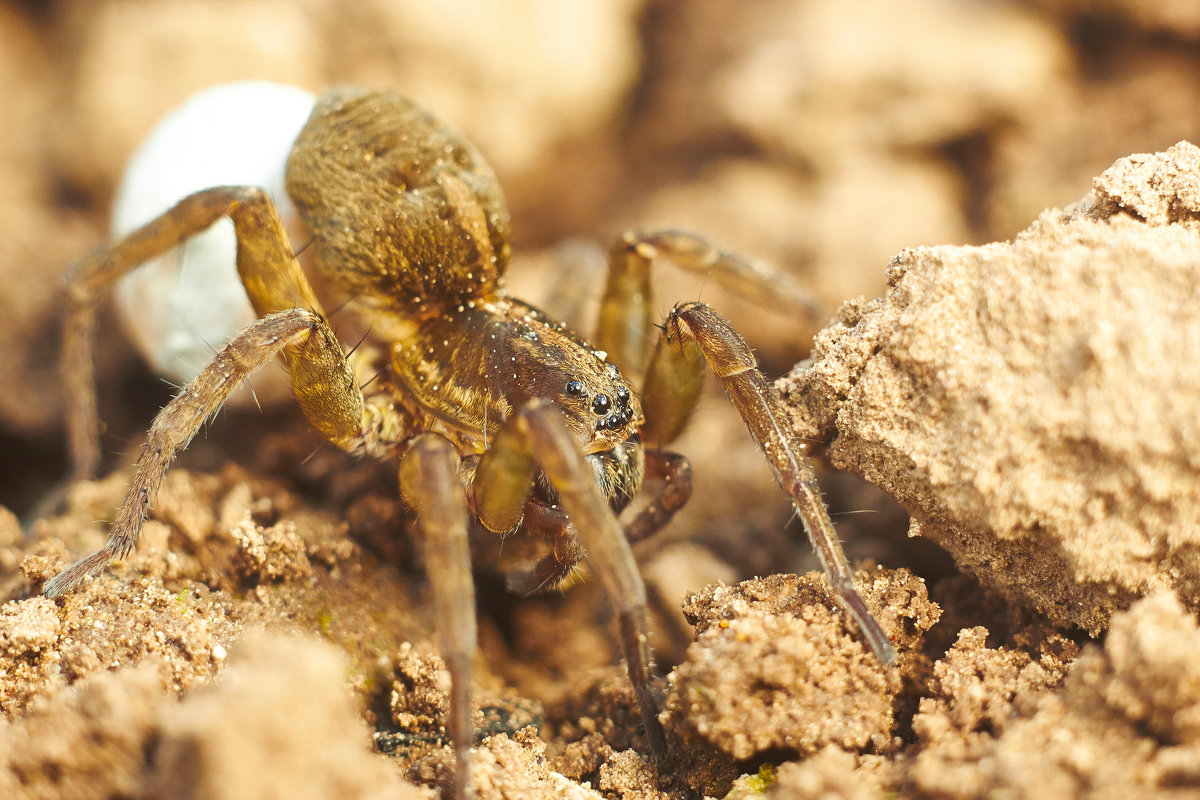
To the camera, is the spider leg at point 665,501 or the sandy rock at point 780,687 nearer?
the sandy rock at point 780,687

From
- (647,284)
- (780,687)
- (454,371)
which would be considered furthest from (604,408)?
(780,687)

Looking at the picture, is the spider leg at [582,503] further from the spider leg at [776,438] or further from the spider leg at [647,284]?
the spider leg at [647,284]

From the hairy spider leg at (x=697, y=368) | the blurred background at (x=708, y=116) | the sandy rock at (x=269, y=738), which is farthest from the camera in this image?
the blurred background at (x=708, y=116)

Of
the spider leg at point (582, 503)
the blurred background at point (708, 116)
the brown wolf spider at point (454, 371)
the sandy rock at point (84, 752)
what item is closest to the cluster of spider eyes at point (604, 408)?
the brown wolf spider at point (454, 371)

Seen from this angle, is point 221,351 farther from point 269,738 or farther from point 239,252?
point 269,738

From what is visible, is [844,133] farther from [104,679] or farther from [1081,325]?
[104,679]
